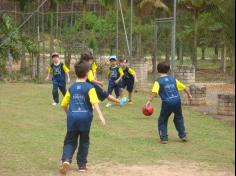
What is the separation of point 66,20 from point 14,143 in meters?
19.0

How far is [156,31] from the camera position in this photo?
63.1 feet

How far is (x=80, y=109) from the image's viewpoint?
23.5ft

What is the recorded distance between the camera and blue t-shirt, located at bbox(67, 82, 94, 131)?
7.15 meters

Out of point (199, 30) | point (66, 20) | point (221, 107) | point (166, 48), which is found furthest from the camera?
point (199, 30)

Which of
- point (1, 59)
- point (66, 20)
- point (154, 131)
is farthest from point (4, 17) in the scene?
point (154, 131)

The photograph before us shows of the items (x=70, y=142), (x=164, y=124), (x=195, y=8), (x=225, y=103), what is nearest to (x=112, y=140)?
(x=164, y=124)

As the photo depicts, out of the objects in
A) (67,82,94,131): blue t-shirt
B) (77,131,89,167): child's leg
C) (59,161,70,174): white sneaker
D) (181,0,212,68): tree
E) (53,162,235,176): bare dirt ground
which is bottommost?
(53,162,235,176): bare dirt ground

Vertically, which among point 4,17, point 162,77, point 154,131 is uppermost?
point 4,17

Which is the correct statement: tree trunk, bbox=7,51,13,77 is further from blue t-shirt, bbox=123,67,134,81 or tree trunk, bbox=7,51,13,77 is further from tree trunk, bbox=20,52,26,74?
blue t-shirt, bbox=123,67,134,81

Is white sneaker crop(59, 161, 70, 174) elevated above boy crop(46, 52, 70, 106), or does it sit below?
below

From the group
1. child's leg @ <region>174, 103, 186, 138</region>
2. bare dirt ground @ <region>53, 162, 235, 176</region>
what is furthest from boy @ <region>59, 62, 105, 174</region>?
child's leg @ <region>174, 103, 186, 138</region>

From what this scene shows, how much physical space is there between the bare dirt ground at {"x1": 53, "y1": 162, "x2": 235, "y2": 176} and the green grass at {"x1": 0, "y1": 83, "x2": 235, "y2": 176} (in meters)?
0.27

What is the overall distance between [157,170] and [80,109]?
1.33m

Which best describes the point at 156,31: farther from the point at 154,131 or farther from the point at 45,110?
the point at 154,131
